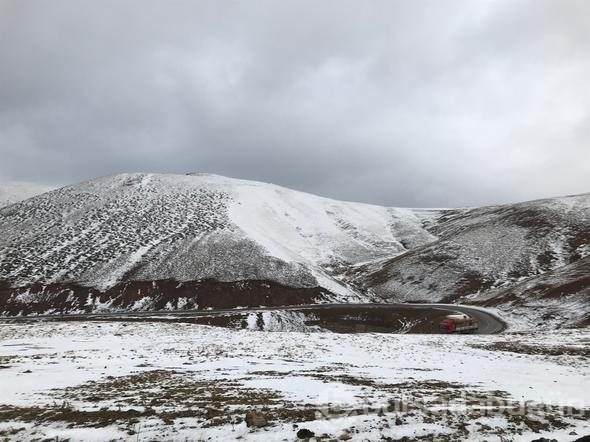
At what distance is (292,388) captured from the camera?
1434 cm

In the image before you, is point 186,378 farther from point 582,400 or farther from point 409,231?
point 409,231

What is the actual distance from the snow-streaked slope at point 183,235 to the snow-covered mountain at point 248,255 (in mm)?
457

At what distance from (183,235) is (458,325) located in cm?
7059

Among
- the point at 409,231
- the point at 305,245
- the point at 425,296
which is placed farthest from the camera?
the point at 409,231

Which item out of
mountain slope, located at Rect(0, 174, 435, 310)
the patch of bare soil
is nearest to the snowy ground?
the patch of bare soil

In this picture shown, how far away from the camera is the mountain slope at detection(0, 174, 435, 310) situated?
8069 centimetres

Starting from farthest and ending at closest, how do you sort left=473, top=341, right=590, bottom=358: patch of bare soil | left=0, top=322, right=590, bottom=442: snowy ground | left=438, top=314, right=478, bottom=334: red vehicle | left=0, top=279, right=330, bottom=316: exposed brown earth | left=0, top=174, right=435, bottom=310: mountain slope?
left=0, top=174, right=435, bottom=310: mountain slope, left=0, top=279, right=330, bottom=316: exposed brown earth, left=438, top=314, right=478, bottom=334: red vehicle, left=473, top=341, right=590, bottom=358: patch of bare soil, left=0, top=322, right=590, bottom=442: snowy ground

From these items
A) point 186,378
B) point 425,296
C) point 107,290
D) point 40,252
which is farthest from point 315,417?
point 40,252

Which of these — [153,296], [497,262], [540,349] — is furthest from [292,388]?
[497,262]

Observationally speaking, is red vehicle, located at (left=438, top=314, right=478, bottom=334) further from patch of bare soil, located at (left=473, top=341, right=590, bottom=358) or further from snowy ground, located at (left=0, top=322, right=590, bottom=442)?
patch of bare soil, located at (left=473, top=341, right=590, bottom=358)

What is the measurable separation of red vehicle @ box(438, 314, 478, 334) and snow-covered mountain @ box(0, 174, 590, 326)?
10.3 metres

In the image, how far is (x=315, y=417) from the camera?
10.1m

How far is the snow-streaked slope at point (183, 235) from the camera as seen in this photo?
81.2 meters

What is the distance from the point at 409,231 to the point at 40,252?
109514 mm
